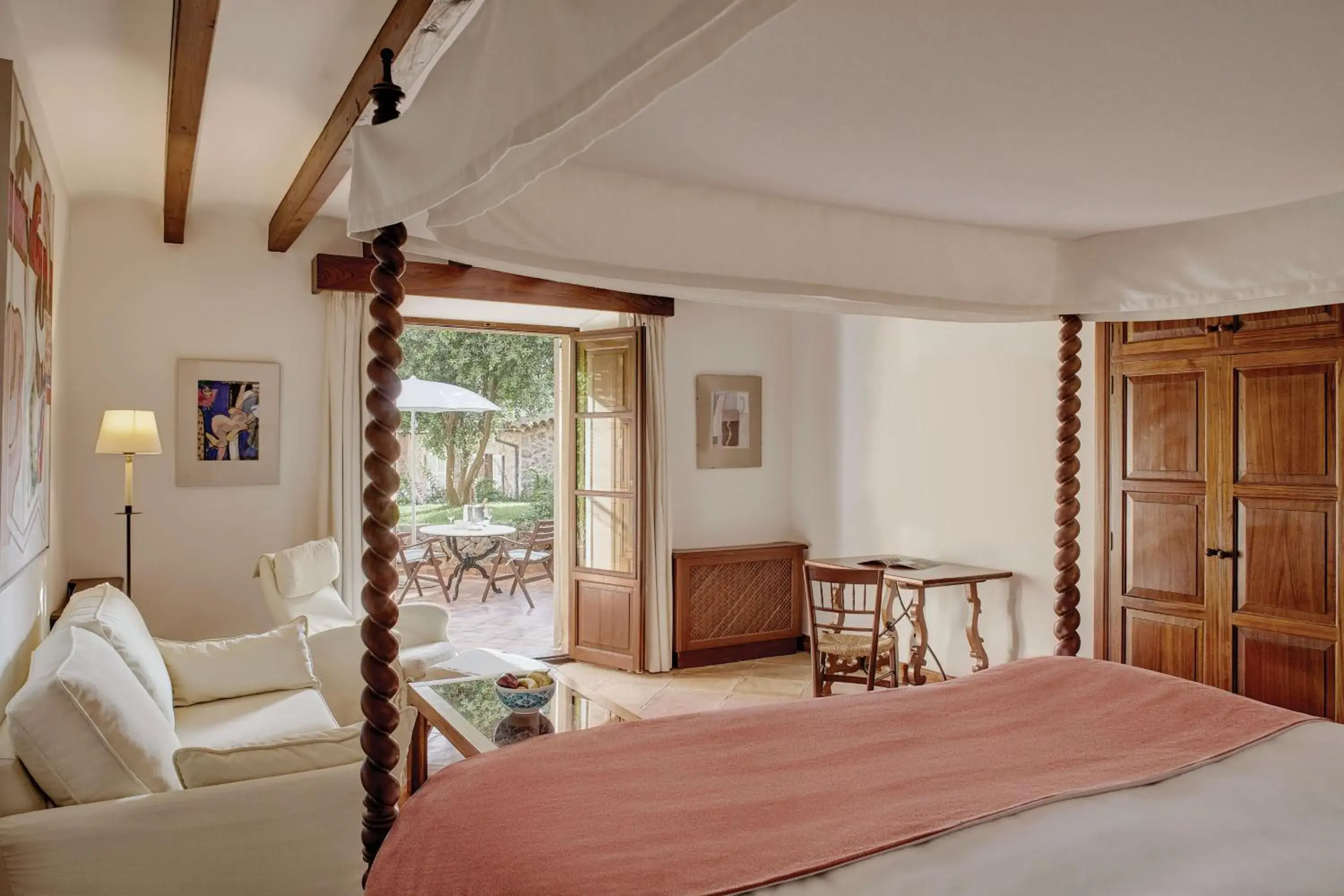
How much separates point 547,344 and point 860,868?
9.20 metres

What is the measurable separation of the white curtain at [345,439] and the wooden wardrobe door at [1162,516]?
389 centimetres

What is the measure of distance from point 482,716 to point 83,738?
1212 mm

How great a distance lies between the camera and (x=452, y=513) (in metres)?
10.5

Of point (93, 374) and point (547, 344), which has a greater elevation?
point (547, 344)

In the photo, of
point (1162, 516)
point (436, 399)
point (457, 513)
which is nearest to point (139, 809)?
point (1162, 516)

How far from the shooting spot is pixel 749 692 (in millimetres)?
5281

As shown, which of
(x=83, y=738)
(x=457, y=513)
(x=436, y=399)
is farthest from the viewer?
(x=457, y=513)

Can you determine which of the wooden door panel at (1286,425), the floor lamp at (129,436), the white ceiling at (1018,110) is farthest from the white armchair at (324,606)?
the wooden door panel at (1286,425)

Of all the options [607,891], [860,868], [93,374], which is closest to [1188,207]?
[860,868]

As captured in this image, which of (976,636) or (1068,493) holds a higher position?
(1068,493)

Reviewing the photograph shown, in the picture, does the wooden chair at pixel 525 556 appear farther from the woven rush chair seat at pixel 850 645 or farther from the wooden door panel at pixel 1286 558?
the wooden door panel at pixel 1286 558

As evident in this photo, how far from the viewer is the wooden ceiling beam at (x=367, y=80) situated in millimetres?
2320

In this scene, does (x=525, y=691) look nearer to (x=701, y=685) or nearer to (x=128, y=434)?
(x=128, y=434)

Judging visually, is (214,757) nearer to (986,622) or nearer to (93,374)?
(93,374)
